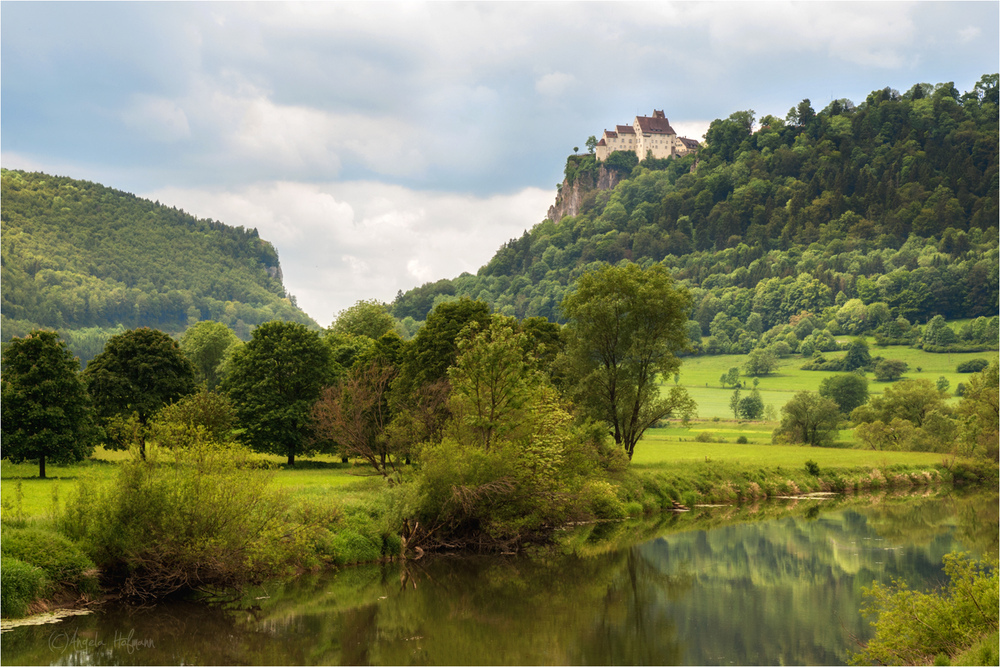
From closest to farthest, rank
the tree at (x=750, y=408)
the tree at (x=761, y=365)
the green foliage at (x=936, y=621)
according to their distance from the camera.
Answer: the green foliage at (x=936, y=621) < the tree at (x=750, y=408) < the tree at (x=761, y=365)

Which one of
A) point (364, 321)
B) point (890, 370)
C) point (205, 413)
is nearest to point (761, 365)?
point (890, 370)

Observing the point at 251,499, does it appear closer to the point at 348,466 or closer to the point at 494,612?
the point at 494,612

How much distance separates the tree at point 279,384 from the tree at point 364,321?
35761mm

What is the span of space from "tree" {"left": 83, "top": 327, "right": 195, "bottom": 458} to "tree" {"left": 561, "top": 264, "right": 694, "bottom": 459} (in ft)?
74.1

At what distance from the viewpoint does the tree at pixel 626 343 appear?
47.1 metres

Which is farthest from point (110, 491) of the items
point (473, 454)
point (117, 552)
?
point (473, 454)

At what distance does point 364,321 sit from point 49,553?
6848 centimetres

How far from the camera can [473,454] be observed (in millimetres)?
31125

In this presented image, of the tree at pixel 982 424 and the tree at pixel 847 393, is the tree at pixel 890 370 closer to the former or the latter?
the tree at pixel 847 393

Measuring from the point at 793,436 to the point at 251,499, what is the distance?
5815cm

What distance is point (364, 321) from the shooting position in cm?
8900

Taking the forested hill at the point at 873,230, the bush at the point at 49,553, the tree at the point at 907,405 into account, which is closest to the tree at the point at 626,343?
the bush at the point at 49,553

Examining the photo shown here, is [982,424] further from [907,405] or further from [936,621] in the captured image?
[936,621]

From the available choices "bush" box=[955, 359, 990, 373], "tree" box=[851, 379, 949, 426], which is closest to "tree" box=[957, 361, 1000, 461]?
"tree" box=[851, 379, 949, 426]
